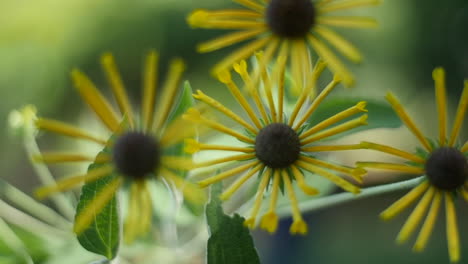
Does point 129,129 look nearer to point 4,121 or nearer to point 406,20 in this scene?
point 4,121

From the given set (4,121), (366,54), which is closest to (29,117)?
(4,121)

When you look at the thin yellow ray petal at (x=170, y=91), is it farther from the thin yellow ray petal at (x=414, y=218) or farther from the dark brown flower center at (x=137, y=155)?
the thin yellow ray petal at (x=414, y=218)

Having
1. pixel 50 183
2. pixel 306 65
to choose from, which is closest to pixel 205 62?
pixel 50 183

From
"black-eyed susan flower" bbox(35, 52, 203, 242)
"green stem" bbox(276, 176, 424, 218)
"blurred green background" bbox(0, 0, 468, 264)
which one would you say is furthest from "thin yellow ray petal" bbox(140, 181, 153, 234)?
"blurred green background" bbox(0, 0, 468, 264)

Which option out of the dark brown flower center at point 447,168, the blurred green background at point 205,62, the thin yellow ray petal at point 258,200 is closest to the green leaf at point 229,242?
the thin yellow ray petal at point 258,200

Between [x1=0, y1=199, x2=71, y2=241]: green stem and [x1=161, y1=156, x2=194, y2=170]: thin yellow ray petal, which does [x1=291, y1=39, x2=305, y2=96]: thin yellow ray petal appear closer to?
[x1=161, y1=156, x2=194, y2=170]: thin yellow ray petal
